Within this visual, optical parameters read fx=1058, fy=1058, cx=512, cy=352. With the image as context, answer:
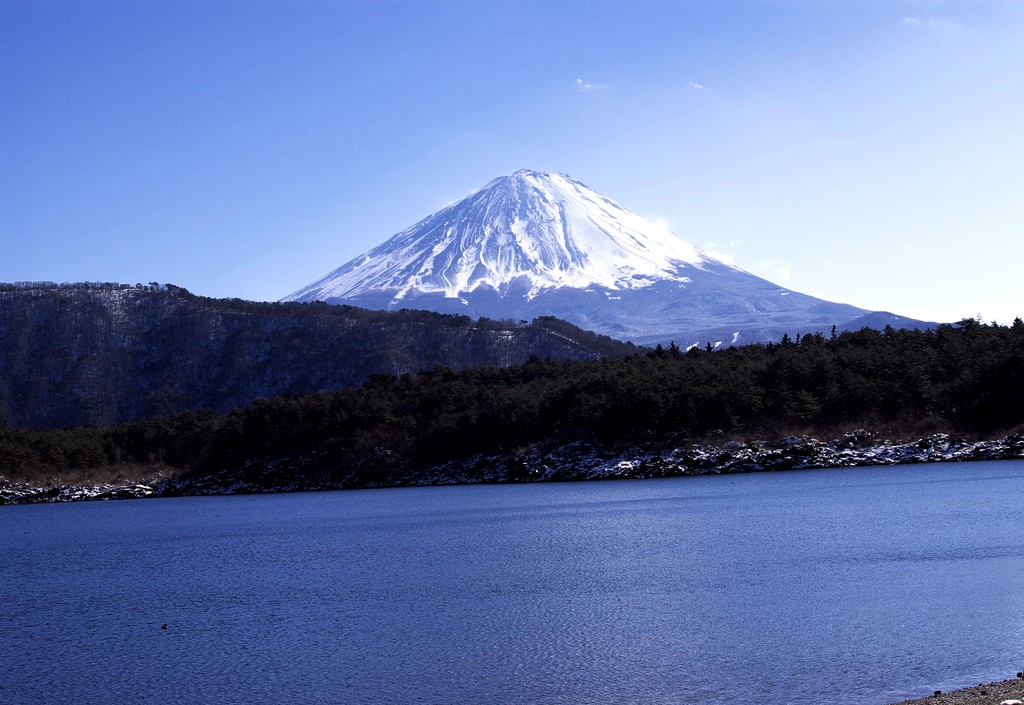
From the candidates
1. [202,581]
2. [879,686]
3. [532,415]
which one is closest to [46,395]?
[532,415]

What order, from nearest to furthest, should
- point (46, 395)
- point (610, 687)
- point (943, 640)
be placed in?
point (610, 687), point (943, 640), point (46, 395)

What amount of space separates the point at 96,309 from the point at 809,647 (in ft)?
505

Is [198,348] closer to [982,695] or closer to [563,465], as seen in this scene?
[563,465]

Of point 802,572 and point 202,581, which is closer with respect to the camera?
point 802,572

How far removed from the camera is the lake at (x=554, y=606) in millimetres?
17188

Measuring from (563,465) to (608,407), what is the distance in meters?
4.90

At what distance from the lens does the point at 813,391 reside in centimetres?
6950

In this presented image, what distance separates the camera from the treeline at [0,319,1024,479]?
219ft

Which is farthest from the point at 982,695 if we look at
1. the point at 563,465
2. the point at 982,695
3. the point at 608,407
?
the point at 608,407

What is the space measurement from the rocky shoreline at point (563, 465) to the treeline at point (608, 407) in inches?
41.4

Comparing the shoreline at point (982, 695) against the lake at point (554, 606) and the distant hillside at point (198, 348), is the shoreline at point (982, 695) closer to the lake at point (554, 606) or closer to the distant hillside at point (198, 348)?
the lake at point (554, 606)

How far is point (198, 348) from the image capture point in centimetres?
15250

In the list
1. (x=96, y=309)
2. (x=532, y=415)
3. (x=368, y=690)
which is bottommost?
(x=368, y=690)

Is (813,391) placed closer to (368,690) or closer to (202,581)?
(202,581)
